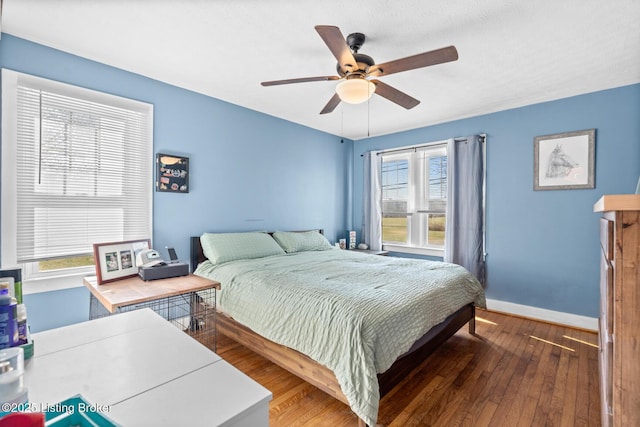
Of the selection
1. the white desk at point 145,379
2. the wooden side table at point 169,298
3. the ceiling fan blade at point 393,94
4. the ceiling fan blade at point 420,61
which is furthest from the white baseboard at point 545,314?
the white desk at point 145,379

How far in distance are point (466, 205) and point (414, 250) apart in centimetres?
103

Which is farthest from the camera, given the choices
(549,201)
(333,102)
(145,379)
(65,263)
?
(549,201)

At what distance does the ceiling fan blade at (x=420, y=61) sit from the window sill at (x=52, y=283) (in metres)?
2.85

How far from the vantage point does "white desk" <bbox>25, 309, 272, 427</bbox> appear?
655 millimetres

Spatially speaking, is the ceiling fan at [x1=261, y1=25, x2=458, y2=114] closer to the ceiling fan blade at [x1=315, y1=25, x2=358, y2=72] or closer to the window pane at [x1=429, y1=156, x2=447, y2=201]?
→ the ceiling fan blade at [x1=315, y1=25, x2=358, y2=72]

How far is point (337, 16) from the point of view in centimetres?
189

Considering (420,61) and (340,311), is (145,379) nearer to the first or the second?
(340,311)

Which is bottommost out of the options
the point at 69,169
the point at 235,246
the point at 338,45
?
the point at 235,246

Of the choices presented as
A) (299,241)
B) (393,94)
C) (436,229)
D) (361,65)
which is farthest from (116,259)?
(436,229)

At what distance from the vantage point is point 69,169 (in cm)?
237

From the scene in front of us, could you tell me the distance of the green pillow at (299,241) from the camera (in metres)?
3.60

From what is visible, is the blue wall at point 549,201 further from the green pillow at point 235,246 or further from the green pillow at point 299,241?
the green pillow at point 235,246

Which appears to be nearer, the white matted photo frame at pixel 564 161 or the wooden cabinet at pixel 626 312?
the wooden cabinet at pixel 626 312

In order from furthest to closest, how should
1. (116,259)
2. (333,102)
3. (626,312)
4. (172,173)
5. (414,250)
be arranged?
(414,250) → (172,173) → (333,102) → (116,259) → (626,312)
